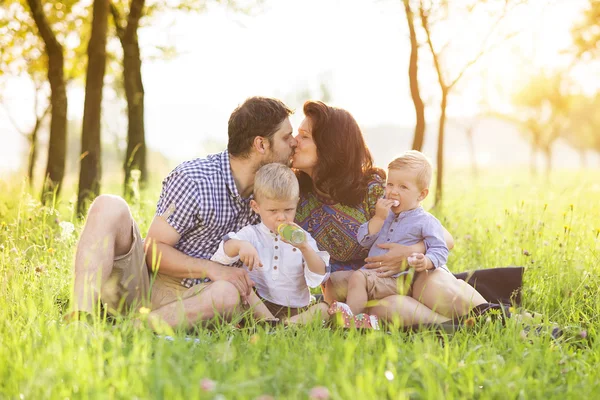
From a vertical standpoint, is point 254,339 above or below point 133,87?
below

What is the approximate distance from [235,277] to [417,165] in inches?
52.5

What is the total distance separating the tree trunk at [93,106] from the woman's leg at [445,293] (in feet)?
17.0

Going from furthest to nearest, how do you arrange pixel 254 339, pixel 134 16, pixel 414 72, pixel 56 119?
1. pixel 134 16
2. pixel 56 119
3. pixel 414 72
4. pixel 254 339

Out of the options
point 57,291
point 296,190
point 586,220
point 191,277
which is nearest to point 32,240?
point 57,291

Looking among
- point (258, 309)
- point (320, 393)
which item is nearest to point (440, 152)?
point (258, 309)

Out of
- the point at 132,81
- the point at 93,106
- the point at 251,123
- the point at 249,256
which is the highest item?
the point at 132,81

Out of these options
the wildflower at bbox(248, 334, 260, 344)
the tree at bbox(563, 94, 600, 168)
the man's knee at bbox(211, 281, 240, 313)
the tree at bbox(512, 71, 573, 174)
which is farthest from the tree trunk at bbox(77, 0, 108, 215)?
the tree at bbox(563, 94, 600, 168)

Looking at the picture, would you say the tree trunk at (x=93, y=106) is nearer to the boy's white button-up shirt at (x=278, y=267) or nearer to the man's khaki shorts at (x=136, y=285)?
the man's khaki shorts at (x=136, y=285)

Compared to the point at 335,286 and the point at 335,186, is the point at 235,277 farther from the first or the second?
the point at 335,186

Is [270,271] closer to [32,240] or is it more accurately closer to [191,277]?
[191,277]

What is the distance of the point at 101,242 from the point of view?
11.4 feet

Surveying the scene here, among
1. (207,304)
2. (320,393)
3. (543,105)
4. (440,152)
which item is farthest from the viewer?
(543,105)

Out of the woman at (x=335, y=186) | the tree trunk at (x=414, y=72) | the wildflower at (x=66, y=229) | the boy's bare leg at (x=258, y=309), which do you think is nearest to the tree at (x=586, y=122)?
the tree trunk at (x=414, y=72)

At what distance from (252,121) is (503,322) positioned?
1946mm
